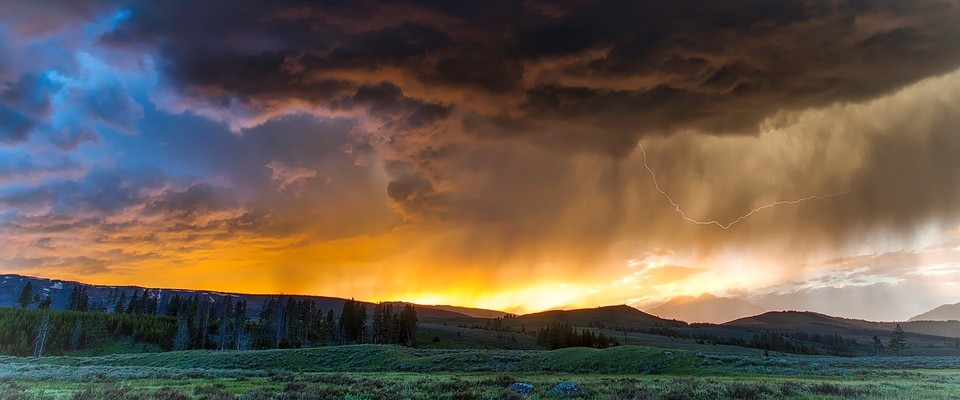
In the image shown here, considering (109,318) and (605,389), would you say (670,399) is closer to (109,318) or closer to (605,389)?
(605,389)

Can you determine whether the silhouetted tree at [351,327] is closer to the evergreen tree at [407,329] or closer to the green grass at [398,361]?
the evergreen tree at [407,329]

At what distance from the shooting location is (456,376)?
5134cm

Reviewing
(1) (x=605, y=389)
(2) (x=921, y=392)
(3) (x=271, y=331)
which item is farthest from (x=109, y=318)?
(2) (x=921, y=392)

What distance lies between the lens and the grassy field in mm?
31938

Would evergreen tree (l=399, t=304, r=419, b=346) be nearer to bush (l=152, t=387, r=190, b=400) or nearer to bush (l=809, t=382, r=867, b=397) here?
bush (l=152, t=387, r=190, b=400)

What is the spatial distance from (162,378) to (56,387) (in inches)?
425

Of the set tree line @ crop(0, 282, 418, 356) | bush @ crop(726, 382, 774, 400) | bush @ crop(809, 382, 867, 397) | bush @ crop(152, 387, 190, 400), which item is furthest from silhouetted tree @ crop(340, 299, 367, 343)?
bush @ crop(809, 382, 867, 397)

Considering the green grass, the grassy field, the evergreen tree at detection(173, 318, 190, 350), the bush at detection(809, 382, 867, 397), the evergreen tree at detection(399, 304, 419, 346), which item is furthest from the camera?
the evergreen tree at detection(399, 304, 419, 346)

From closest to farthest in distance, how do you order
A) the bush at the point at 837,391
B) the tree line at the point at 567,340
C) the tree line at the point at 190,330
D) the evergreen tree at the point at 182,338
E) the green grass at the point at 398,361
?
the bush at the point at 837,391 → the green grass at the point at 398,361 → the tree line at the point at 190,330 → the evergreen tree at the point at 182,338 → the tree line at the point at 567,340

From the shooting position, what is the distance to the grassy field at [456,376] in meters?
31.9

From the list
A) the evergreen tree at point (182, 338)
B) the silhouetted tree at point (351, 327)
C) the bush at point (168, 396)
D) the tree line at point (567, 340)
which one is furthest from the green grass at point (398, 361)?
the tree line at point (567, 340)

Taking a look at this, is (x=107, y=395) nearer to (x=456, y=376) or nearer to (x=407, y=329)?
(x=456, y=376)

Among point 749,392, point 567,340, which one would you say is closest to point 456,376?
point 749,392

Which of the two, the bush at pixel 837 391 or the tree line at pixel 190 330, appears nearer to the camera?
the bush at pixel 837 391
